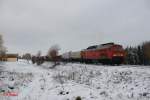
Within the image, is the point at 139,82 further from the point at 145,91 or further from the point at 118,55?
the point at 118,55

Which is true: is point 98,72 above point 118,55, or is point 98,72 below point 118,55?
below

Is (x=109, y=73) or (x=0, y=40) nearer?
(x=109, y=73)

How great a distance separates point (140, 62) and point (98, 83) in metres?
38.6

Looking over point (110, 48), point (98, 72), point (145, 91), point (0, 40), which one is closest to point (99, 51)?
point (110, 48)

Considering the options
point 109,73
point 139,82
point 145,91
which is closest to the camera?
point 145,91

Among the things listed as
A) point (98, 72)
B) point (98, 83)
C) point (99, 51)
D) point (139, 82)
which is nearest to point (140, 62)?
point (99, 51)

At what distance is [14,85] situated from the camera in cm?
2664

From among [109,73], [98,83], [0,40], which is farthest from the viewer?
[0,40]

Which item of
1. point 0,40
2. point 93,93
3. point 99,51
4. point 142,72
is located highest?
point 0,40

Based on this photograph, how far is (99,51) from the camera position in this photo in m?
40.9

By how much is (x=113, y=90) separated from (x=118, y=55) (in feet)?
55.8

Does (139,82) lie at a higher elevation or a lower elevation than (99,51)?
lower

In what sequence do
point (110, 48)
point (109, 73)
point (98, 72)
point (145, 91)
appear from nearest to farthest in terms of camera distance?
1. point (145, 91)
2. point (109, 73)
3. point (98, 72)
4. point (110, 48)

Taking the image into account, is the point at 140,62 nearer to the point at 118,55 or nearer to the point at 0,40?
the point at 118,55
